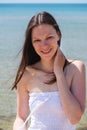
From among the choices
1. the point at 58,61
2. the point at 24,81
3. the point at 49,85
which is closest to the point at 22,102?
the point at 24,81

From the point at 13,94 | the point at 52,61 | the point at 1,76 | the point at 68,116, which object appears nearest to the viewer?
the point at 68,116

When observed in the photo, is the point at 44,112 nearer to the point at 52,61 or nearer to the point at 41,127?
the point at 41,127

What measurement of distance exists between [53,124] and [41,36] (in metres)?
0.59

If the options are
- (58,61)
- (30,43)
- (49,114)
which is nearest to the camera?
(49,114)

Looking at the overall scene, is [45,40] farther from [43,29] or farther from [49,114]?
[49,114]

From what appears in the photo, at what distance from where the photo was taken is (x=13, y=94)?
30.8 ft

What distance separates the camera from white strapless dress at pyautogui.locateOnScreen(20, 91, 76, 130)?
2894mm

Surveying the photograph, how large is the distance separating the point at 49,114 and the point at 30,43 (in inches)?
21.8

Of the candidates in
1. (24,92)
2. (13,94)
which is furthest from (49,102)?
(13,94)

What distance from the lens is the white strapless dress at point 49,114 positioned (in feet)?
9.50

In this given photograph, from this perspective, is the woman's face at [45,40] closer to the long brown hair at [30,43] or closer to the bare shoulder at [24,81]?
the long brown hair at [30,43]

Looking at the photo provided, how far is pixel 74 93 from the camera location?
2922mm

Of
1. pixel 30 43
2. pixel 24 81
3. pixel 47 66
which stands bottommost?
pixel 24 81

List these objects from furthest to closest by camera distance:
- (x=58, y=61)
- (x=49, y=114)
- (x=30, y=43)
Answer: (x=30, y=43), (x=58, y=61), (x=49, y=114)
